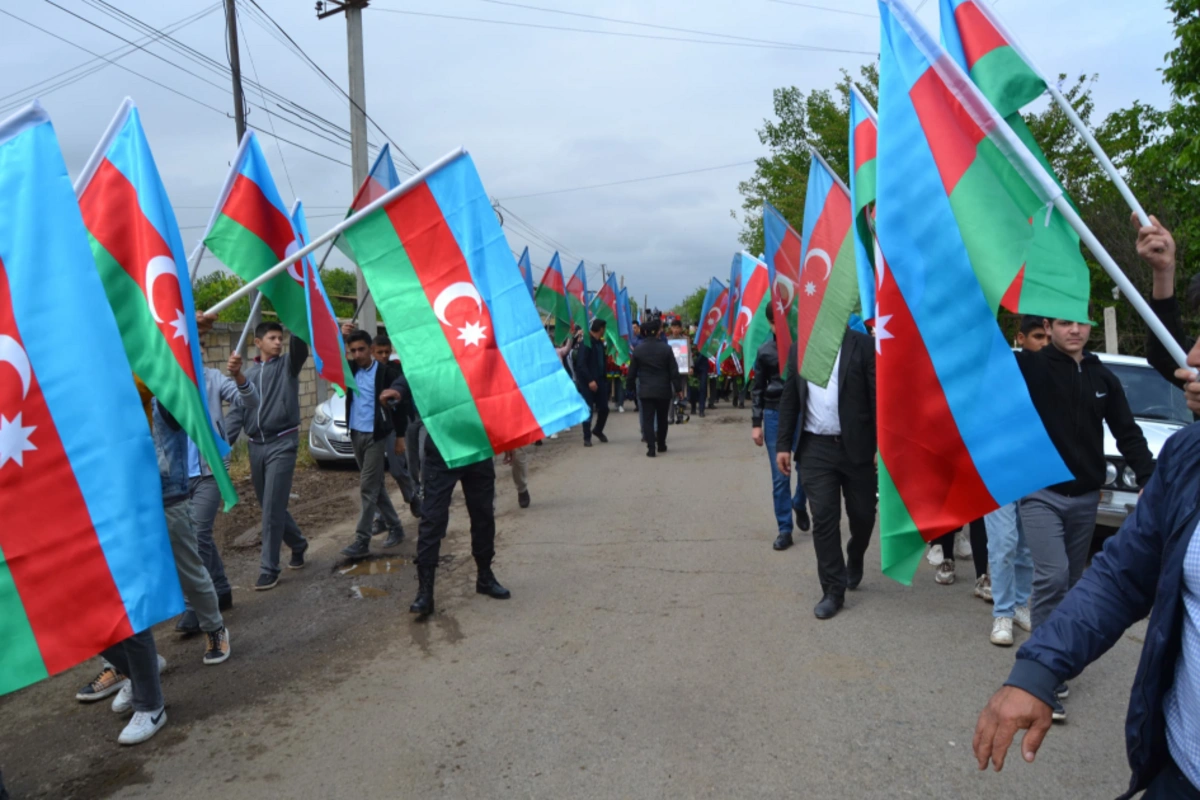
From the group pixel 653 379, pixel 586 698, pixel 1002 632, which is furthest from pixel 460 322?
pixel 653 379

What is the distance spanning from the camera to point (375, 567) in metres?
7.12

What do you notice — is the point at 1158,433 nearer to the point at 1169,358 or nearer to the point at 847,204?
the point at 847,204

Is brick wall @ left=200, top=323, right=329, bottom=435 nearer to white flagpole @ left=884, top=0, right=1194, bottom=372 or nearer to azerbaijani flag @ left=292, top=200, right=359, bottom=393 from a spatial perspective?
azerbaijani flag @ left=292, top=200, right=359, bottom=393

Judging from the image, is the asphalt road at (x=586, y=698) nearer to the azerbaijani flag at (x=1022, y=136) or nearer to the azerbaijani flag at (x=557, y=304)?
the azerbaijani flag at (x=1022, y=136)

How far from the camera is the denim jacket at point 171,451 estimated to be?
4730 millimetres

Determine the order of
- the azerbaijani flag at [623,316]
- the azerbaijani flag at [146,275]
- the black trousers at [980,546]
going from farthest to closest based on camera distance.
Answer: the azerbaijani flag at [623,316] < the black trousers at [980,546] < the azerbaijani flag at [146,275]

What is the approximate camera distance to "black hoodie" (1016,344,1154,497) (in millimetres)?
4258

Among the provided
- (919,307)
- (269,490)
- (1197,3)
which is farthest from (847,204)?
(1197,3)

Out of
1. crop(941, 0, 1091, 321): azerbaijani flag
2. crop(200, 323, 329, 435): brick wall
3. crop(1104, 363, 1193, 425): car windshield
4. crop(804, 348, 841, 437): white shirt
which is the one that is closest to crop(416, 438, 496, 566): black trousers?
crop(804, 348, 841, 437): white shirt

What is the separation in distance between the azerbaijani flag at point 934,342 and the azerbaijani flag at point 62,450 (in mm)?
2760

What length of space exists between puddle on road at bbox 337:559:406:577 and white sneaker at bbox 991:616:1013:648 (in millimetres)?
4240

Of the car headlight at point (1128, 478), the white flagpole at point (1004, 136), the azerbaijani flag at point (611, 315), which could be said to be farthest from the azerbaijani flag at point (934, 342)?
the azerbaijani flag at point (611, 315)

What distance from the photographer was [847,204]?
5281 millimetres

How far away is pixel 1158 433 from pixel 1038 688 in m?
6.01
